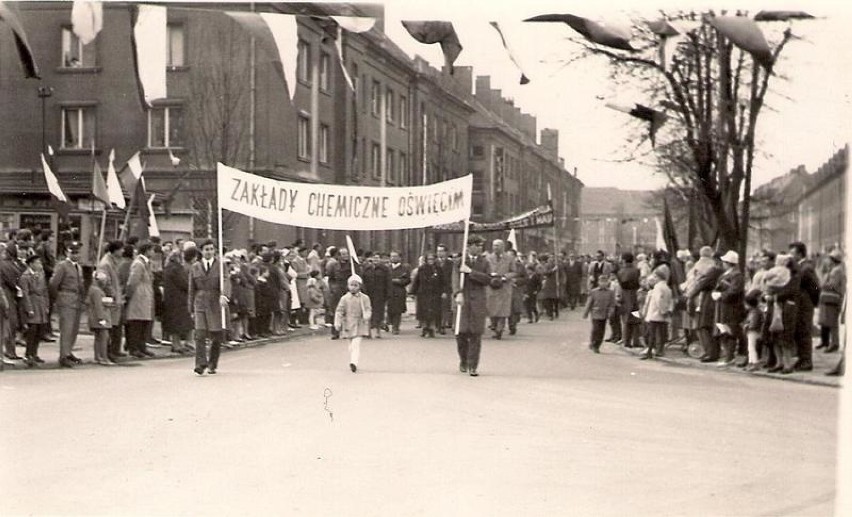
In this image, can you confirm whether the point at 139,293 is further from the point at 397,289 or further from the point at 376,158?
the point at 376,158

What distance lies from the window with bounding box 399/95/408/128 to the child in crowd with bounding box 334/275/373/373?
2.29m

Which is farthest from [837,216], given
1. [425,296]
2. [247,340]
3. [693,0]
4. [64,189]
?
[64,189]

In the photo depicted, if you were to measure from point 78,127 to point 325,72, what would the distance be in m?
3.07

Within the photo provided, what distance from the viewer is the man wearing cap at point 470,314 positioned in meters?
13.2

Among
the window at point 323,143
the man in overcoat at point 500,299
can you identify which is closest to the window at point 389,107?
the window at point 323,143

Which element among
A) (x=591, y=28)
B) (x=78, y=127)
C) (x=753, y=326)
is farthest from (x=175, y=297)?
(x=753, y=326)

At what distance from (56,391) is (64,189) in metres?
3.13

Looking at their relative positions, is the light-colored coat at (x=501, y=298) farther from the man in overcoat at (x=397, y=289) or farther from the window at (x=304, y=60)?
the window at (x=304, y=60)

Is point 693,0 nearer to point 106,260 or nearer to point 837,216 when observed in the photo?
point 837,216

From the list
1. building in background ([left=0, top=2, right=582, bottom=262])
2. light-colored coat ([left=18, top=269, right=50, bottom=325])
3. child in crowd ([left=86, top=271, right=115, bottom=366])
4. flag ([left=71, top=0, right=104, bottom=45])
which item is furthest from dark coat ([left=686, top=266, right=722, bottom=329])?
flag ([left=71, top=0, right=104, bottom=45])

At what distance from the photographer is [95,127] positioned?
11633 millimetres

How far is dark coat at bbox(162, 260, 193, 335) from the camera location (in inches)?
580

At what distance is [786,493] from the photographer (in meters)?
7.45

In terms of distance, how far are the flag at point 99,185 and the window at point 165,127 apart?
163 centimetres
